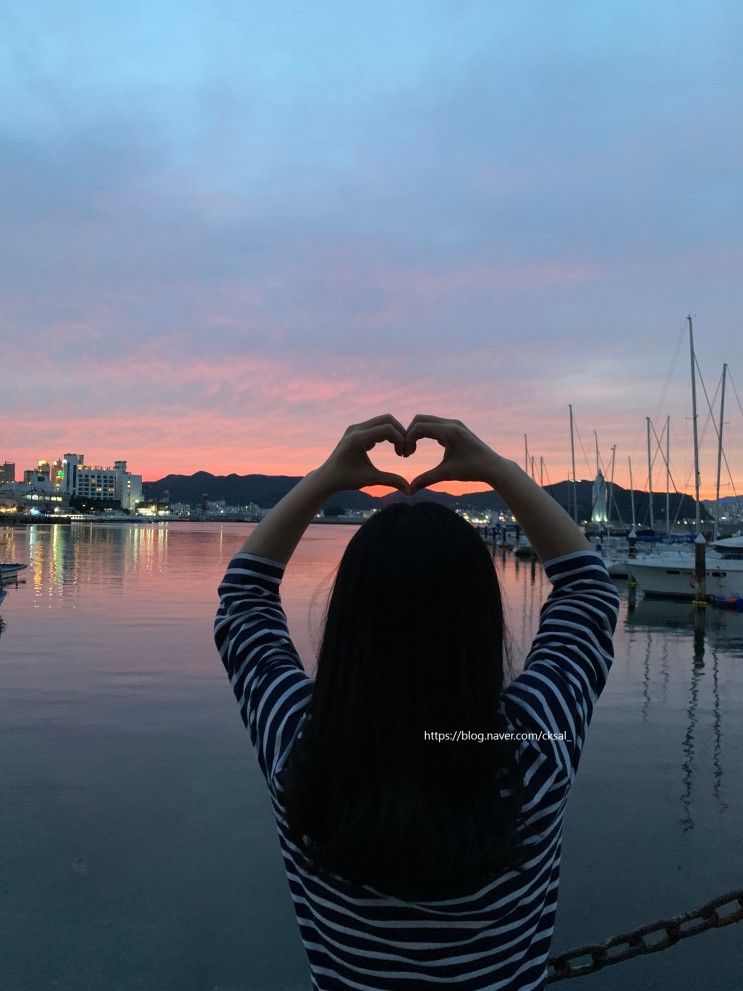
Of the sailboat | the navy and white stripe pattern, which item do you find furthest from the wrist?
the sailboat

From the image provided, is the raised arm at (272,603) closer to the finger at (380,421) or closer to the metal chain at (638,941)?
the finger at (380,421)

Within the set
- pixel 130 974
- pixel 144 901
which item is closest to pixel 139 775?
pixel 144 901

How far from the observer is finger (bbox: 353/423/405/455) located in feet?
4.63

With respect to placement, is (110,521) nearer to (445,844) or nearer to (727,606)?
(727,606)

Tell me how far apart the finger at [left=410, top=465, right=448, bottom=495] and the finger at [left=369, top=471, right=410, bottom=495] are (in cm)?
2

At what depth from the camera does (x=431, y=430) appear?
4.69 feet

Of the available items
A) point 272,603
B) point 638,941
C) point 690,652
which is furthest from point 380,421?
point 690,652

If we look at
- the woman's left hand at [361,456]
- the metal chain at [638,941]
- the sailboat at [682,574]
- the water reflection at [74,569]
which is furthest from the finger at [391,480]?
the sailboat at [682,574]

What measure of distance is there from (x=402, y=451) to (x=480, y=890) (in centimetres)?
78

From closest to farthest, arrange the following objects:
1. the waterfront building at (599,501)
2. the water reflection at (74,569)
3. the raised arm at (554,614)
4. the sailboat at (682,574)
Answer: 1. the raised arm at (554,614)
2. the sailboat at (682,574)
3. the water reflection at (74,569)
4. the waterfront building at (599,501)

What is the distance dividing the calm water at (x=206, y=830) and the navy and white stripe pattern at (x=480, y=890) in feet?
0.97

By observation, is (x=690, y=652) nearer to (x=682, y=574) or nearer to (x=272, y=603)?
(x=682, y=574)

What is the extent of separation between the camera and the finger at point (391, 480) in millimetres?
1465

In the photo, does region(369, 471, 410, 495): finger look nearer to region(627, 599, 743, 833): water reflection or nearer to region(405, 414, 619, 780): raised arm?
region(405, 414, 619, 780): raised arm
